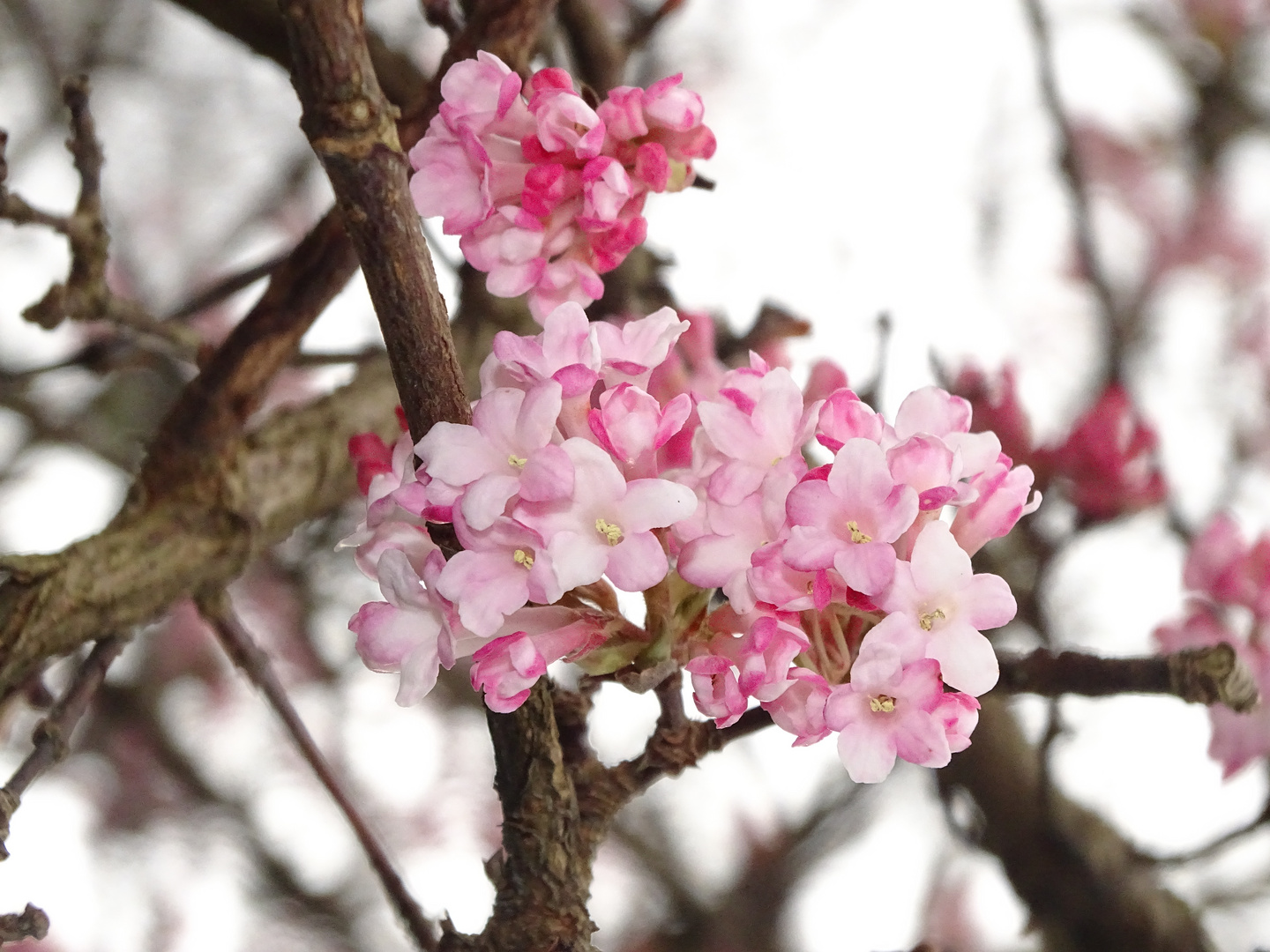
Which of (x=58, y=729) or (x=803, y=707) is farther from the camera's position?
(x=58, y=729)

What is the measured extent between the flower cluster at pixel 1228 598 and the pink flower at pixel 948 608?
0.67m

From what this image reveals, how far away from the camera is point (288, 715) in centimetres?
80

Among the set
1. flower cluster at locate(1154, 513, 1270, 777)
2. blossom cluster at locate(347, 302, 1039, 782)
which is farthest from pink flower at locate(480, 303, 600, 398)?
flower cluster at locate(1154, 513, 1270, 777)

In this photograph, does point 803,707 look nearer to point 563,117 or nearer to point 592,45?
point 563,117

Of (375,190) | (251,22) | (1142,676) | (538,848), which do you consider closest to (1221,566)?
(1142,676)

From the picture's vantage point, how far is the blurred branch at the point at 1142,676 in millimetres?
449

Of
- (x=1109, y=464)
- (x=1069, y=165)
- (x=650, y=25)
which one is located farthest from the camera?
(x=1069, y=165)

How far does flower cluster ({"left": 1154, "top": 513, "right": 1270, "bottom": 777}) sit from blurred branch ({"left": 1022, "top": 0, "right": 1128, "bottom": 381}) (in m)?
0.55

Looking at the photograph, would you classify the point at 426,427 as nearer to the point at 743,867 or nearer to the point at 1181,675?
the point at 1181,675

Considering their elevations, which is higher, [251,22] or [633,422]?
[251,22]

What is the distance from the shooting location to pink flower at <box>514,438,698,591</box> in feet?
1.11

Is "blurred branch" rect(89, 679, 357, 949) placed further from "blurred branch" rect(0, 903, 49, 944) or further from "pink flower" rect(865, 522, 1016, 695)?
"pink flower" rect(865, 522, 1016, 695)

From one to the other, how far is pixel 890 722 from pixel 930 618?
0.13ft

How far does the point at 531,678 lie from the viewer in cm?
37
